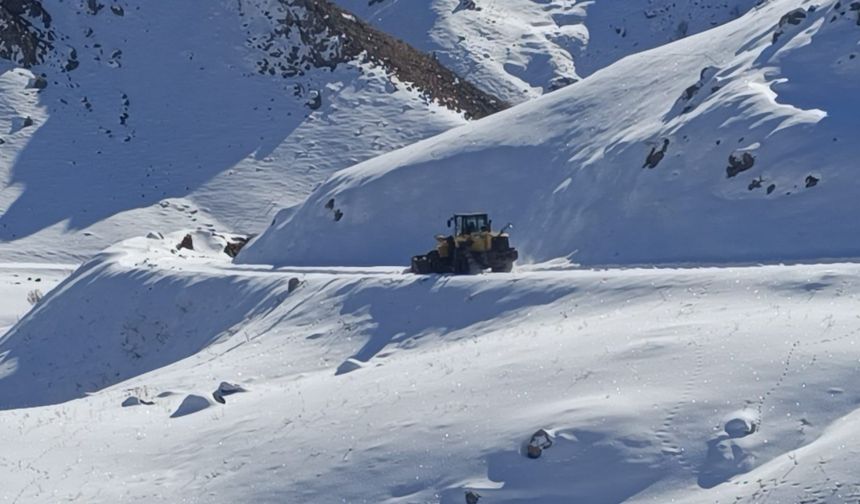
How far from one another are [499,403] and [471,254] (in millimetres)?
13919

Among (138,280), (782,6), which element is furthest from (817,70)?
(138,280)

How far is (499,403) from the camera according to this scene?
19.1 meters

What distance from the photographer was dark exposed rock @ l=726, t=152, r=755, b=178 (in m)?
33.7

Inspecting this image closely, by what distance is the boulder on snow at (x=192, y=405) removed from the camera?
980 inches

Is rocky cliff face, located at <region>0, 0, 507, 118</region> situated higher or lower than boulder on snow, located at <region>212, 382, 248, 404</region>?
higher

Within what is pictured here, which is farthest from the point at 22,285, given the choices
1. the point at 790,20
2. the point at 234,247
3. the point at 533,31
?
the point at 533,31

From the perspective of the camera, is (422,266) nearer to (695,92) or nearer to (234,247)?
(695,92)

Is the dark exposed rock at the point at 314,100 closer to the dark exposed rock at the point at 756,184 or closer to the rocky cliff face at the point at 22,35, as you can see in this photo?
the rocky cliff face at the point at 22,35

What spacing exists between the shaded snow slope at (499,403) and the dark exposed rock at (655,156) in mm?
7803

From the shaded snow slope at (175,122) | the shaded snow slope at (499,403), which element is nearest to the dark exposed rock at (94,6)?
the shaded snow slope at (175,122)

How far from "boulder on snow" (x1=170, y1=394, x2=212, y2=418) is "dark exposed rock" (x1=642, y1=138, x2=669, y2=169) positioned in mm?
15998

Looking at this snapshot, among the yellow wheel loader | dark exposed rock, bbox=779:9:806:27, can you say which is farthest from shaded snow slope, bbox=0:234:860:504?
dark exposed rock, bbox=779:9:806:27

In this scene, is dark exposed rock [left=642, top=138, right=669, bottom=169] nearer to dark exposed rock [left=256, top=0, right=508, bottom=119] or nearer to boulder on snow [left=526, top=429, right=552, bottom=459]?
boulder on snow [left=526, top=429, right=552, bottom=459]

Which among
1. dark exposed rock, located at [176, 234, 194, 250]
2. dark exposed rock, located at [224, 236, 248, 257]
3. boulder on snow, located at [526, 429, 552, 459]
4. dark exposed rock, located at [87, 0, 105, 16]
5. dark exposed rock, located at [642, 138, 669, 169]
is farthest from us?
dark exposed rock, located at [87, 0, 105, 16]
